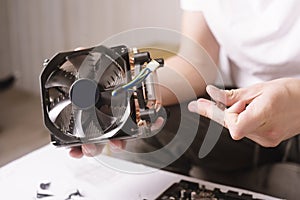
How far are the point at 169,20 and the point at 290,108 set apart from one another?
1.30 meters

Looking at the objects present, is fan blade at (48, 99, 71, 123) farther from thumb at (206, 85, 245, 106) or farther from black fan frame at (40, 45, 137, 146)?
thumb at (206, 85, 245, 106)

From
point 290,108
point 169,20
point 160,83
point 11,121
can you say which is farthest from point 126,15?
point 290,108

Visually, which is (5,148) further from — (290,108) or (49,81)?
(290,108)

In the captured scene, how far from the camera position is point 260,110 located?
2.37 ft

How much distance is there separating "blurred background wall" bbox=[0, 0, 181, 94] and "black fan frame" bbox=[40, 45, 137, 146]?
4.11 feet

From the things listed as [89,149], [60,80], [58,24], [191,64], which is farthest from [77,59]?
[58,24]

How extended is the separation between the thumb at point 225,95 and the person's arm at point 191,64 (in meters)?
0.07

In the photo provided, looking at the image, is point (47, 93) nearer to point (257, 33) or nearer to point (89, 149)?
point (89, 149)

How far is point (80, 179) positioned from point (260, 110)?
1.24 feet

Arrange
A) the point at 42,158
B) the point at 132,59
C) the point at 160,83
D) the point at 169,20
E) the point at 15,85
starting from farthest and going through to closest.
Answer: the point at 15,85 < the point at 169,20 < the point at 42,158 < the point at 160,83 < the point at 132,59

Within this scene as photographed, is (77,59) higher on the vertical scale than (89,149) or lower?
higher

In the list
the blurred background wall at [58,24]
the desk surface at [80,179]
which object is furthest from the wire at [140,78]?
the blurred background wall at [58,24]

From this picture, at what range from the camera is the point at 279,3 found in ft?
3.43

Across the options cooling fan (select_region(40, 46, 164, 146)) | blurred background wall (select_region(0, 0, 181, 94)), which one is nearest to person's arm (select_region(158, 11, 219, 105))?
cooling fan (select_region(40, 46, 164, 146))
